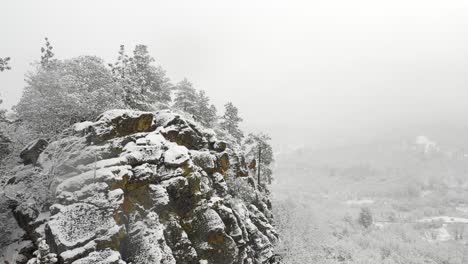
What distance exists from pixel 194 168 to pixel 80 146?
876cm

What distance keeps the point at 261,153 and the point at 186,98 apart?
15243 mm

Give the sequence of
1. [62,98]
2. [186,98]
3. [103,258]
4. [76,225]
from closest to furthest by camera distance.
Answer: [103,258], [76,225], [62,98], [186,98]

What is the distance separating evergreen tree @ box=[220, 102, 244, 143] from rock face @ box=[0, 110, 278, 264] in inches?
907

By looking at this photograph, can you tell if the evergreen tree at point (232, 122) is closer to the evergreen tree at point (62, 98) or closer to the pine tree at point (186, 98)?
the pine tree at point (186, 98)

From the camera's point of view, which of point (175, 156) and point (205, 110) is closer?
point (175, 156)

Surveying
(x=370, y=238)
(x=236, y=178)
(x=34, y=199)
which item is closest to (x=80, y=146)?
(x=34, y=199)

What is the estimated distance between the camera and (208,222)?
26.0 m

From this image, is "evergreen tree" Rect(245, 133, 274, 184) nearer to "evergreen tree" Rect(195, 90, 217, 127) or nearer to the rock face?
"evergreen tree" Rect(195, 90, 217, 127)

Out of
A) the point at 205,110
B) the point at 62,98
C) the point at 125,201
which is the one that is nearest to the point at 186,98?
the point at 205,110

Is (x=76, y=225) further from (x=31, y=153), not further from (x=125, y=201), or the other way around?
(x=31, y=153)

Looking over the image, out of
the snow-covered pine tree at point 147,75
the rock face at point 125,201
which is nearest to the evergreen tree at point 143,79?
the snow-covered pine tree at point 147,75

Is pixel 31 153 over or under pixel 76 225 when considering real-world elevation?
over

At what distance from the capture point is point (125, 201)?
2195cm

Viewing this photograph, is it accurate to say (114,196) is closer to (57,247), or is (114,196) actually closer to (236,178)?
(57,247)
